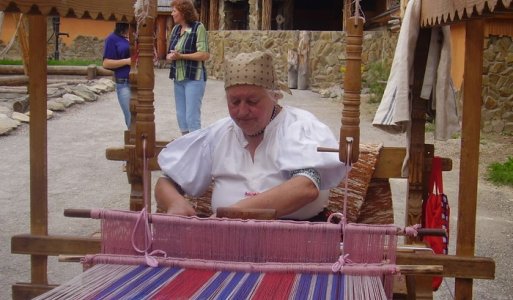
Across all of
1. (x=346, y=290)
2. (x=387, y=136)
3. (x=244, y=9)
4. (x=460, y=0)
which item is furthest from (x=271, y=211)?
(x=244, y=9)

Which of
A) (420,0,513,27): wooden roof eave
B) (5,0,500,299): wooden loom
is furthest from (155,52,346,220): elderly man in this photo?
(420,0,513,27): wooden roof eave

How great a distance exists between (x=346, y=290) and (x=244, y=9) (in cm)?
2171

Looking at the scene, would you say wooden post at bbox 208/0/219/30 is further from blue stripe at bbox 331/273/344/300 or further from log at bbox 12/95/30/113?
blue stripe at bbox 331/273/344/300

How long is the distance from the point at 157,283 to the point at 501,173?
5709mm

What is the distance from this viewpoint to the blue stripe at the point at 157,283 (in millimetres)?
2154

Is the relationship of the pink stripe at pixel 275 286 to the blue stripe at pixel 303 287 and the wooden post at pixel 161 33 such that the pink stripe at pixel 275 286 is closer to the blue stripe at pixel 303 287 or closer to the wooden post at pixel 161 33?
the blue stripe at pixel 303 287

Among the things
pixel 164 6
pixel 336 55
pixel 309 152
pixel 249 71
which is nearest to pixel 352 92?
pixel 309 152

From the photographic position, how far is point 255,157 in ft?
9.73

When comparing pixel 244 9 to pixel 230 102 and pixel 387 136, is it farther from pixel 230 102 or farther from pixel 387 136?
pixel 230 102

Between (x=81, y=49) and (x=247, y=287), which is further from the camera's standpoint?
(x=81, y=49)

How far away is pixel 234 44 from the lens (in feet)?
61.0

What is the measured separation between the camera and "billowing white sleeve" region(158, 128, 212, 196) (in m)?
3.03

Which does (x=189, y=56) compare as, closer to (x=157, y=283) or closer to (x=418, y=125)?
(x=418, y=125)

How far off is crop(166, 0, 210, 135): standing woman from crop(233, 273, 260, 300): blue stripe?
4.52 meters
